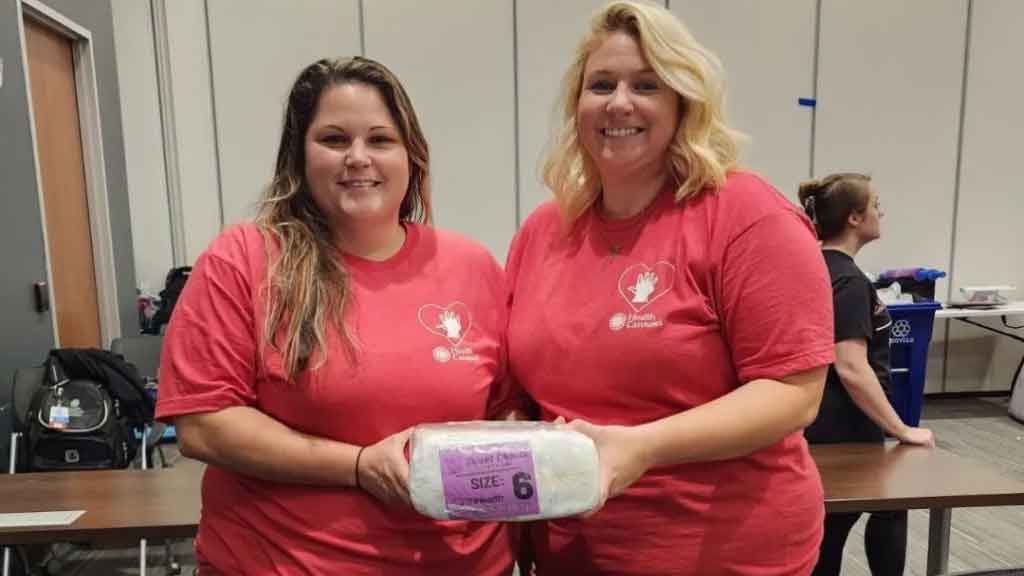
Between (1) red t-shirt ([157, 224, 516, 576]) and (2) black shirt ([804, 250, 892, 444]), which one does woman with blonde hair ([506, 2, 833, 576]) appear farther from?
(2) black shirt ([804, 250, 892, 444])

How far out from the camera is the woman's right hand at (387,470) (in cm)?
87

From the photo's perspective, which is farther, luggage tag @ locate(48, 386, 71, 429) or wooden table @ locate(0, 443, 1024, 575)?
luggage tag @ locate(48, 386, 71, 429)

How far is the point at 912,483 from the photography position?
68.1 inches

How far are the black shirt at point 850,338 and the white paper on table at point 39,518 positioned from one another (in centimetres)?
193

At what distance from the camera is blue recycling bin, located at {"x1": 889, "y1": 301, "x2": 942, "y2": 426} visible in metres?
3.54

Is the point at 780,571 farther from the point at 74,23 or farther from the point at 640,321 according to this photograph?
the point at 74,23

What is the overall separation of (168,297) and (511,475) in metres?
3.79

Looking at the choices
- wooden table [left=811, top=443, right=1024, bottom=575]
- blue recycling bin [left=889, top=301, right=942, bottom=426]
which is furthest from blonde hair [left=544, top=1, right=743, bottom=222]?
blue recycling bin [left=889, top=301, right=942, bottom=426]

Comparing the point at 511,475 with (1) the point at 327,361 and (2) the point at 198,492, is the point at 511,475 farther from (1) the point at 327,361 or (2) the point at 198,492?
(2) the point at 198,492

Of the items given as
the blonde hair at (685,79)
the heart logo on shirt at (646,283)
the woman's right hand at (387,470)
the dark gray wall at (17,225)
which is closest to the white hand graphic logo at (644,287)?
the heart logo on shirt at (646,283)

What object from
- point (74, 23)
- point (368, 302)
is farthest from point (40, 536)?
point (74, 23)

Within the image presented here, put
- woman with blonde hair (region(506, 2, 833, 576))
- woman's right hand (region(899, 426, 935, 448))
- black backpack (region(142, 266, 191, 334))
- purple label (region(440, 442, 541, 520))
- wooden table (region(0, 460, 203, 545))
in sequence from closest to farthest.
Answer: purple label (region(440, 442, 541, 520)), woman with blonde hair (region(506, 2, 833, 576)), wooden table (region(0, 460, 203, 545)), woman's right hand (region(899, 426, 935, 448)), black backpack (region(142, 266, 191, 334))

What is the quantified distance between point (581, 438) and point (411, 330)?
34 cm

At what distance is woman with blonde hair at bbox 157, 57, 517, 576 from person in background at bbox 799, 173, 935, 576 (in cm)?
124
